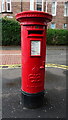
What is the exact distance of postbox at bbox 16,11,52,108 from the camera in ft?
7.77

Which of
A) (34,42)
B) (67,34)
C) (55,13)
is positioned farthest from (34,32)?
(55,13)

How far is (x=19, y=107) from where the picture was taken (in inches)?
108

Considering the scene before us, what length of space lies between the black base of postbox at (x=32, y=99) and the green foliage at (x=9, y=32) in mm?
10580

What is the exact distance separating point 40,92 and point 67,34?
13.7m

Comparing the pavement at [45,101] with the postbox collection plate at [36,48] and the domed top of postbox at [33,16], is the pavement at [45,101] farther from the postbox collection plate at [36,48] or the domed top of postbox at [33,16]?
the domed top of postbox at [33,16]

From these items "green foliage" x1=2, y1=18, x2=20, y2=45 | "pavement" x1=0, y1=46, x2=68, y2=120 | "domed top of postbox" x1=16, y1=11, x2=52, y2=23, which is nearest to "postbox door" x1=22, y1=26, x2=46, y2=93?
"domed top of postbox" x1=16, y1=11, x2=52, y2=23

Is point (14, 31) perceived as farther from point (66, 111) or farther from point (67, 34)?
point (66, 111)

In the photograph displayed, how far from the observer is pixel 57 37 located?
14.8 metres

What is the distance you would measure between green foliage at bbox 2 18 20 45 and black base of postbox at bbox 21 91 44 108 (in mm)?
10580

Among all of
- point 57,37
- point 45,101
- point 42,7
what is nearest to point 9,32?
point 57,37

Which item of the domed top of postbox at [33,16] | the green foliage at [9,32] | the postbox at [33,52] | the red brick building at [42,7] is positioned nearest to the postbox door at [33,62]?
the postbox at [33,52]

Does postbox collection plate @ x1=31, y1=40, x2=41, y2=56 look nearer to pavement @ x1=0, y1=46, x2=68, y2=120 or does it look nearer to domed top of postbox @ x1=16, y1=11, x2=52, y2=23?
domed top of postbox @ x1=16, y1=11, x2=52, y2=23

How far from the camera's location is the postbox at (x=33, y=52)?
2.37 meters

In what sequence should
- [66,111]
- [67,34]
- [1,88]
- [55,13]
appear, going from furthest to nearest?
[55,13] → [67,34] → [1,88] → [66,111]
